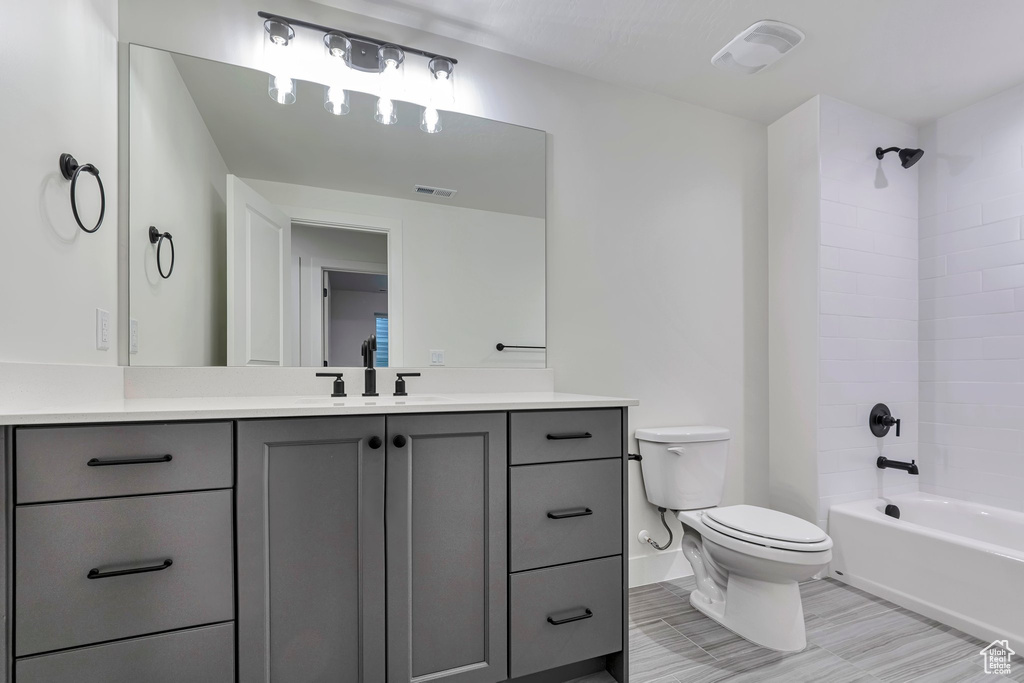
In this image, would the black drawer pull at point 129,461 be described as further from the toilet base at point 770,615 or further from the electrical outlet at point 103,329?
the toilet base at point 770,615

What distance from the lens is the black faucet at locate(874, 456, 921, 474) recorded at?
257 centimetres

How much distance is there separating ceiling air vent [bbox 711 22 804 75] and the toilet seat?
1922 mm

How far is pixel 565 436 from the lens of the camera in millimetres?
1575

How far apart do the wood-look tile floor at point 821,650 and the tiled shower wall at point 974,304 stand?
971 mm

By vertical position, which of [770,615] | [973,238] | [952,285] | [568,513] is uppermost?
[973,238]

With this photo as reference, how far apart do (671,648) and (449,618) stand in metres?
0.95

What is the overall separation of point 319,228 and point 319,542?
114 cm

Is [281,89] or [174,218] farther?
[281,89]

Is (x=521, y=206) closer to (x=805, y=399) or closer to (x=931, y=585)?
(x=805, y=399)

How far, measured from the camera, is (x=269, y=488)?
1.24m

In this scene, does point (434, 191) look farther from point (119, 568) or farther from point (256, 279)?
point (119, 568)

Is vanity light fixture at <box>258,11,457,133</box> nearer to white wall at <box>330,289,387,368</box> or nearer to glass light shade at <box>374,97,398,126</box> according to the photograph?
glass light shade at <box>374,97,398,126</box>

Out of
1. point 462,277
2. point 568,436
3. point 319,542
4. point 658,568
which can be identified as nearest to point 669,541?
point 658,568

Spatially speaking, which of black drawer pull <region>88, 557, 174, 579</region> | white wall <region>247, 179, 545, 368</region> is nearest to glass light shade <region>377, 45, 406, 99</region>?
white wall <region>247, 179, 545, 368</region>
